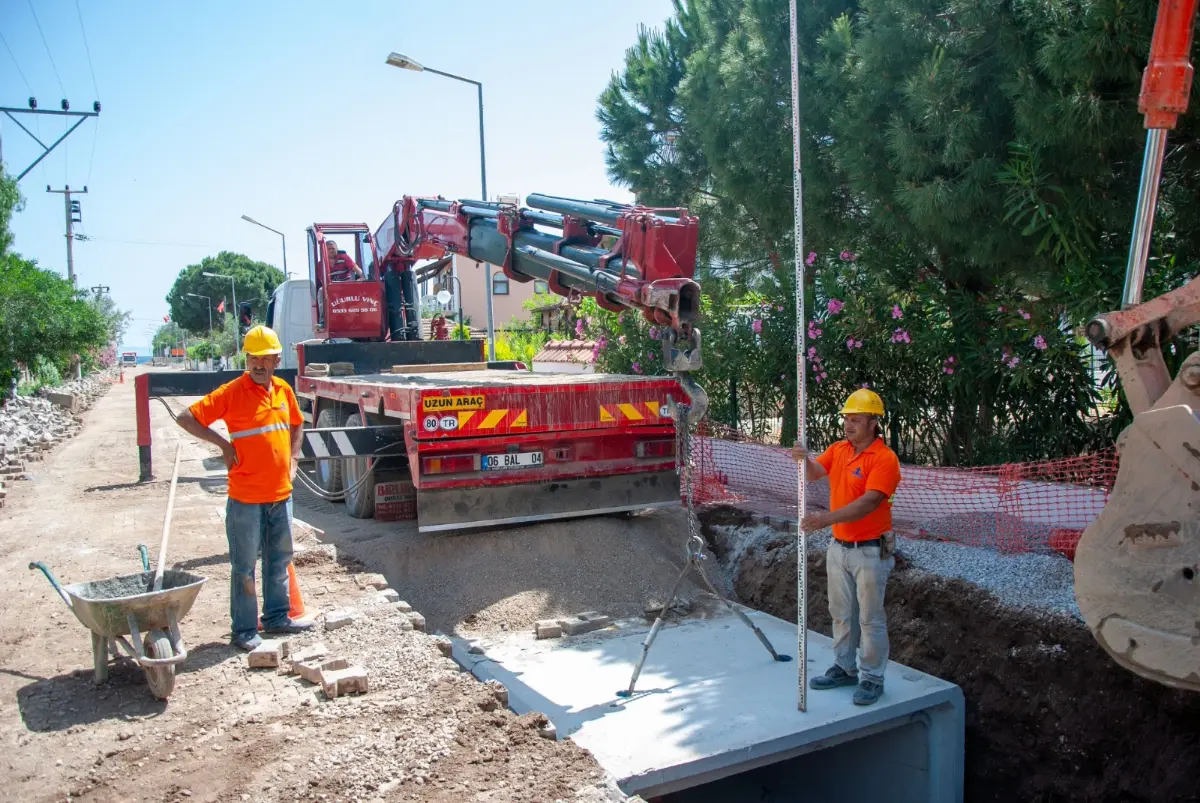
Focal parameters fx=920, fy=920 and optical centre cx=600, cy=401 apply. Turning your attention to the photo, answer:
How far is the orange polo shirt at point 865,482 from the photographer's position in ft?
15.5

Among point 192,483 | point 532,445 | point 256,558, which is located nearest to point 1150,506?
point 256,558

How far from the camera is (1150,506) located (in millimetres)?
3283

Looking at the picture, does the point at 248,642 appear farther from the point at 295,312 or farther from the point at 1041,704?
the point at 295,312

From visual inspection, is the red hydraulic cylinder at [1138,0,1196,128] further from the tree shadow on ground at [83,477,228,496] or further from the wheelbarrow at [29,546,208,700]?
the tree shadow on ground at [83,477,228,496]

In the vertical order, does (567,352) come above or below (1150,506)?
above

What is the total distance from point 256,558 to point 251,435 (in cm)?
74

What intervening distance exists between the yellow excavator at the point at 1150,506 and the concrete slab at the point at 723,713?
1975mm

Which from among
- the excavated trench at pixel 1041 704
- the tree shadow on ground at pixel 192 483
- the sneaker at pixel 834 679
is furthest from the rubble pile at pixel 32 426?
the excavated trench at pixel 1041 704

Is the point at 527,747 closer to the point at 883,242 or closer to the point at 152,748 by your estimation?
the point at 152,748

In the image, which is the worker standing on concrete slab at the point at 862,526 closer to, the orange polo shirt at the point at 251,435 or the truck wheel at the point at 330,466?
the orange polo shirt at the point at 251,435

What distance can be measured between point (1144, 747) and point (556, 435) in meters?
4.42

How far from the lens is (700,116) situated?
11.0m

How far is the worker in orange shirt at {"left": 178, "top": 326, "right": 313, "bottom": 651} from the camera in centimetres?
518

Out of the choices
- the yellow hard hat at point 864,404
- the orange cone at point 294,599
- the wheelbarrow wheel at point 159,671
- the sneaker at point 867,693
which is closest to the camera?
the wheelbarrow wheel at point 159,671
